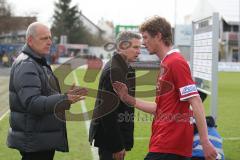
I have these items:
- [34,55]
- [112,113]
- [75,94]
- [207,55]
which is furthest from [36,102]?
[207,55]

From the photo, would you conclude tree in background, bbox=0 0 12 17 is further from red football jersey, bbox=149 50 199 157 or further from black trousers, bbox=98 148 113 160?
red football jersey, bbox=149 50 199 157

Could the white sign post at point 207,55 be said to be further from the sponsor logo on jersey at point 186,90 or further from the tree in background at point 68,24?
the tree in background at point 68,24

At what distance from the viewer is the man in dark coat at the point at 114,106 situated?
493 centimetres

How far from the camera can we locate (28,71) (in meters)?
4.25

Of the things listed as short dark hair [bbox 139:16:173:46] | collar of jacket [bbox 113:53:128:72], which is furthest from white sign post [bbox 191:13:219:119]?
short dark hair [bbox 139:16:173:46]

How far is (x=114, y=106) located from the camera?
500cm

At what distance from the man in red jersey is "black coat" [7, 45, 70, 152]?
0.88m

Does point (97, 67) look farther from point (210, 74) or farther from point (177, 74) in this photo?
point (177, 74)

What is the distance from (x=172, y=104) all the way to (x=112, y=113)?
1.16 meters

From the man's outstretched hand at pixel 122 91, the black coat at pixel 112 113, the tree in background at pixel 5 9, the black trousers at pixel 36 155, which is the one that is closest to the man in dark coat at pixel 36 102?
the black trousers at pixel 36 155

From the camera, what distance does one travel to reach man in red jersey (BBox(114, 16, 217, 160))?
12.4 feet

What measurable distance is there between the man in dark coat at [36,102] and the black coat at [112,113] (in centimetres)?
56

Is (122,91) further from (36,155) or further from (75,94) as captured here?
(36,155)

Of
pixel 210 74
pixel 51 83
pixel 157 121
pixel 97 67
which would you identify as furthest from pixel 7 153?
pixel 157 121
